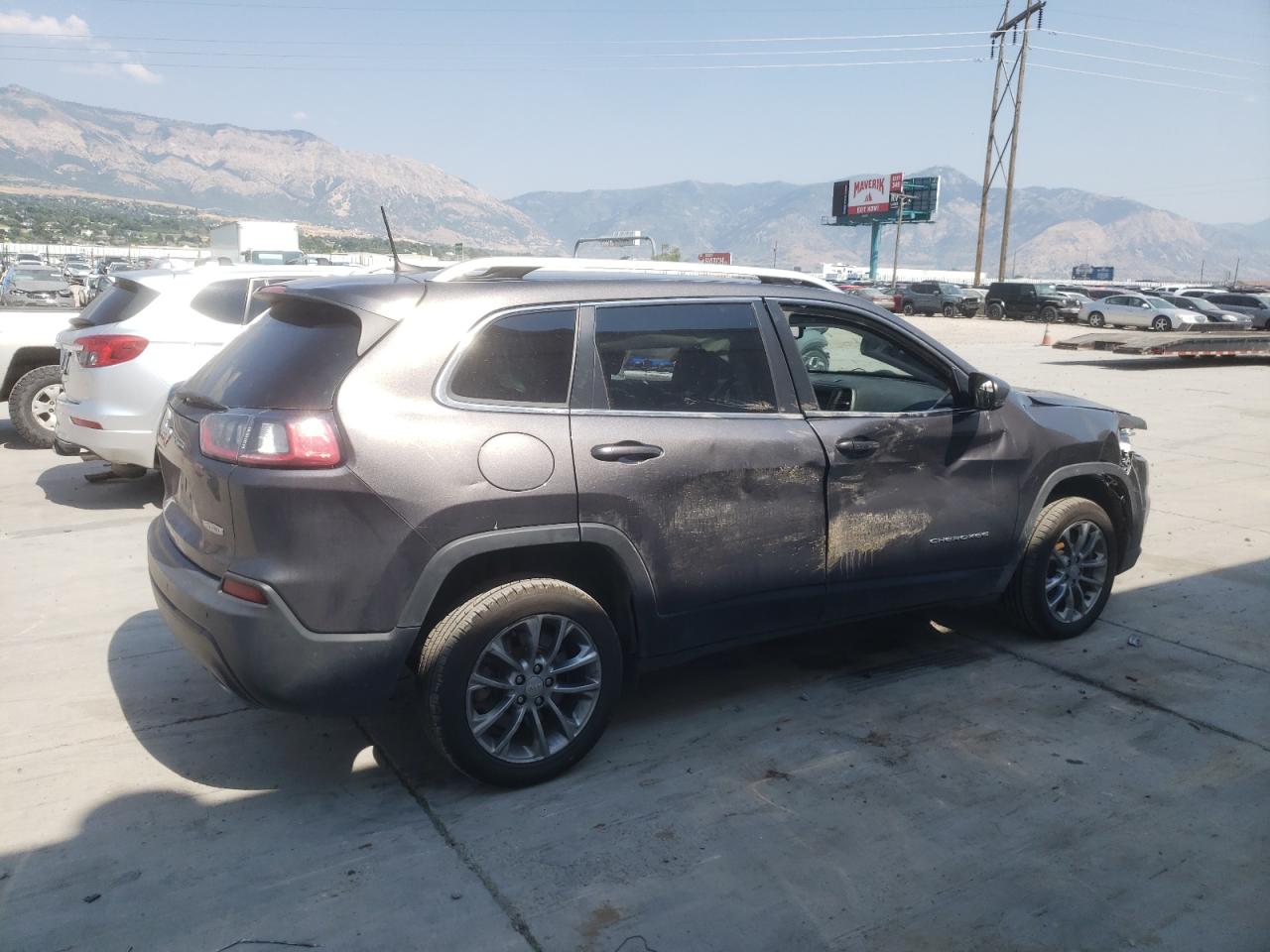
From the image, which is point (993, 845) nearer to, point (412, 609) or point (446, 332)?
point (412, 609)

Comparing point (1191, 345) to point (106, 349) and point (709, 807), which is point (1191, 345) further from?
point (709, 807)

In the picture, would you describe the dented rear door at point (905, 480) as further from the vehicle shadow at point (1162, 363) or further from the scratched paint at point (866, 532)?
the vehicle shadow at point (1162, 363)

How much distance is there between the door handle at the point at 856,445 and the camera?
13.1ft

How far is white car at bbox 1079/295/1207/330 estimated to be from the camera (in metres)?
34.2

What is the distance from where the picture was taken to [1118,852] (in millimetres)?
3156

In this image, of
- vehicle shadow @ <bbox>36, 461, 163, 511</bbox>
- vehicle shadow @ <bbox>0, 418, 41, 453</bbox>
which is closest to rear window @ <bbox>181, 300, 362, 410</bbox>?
vehicle shadow @ <bbox>36, 461, 163, 511</bbox>

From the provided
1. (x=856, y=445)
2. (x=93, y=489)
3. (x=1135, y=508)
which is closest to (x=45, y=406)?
(x=93, y=489)

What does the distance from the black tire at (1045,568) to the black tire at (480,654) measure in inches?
90.2

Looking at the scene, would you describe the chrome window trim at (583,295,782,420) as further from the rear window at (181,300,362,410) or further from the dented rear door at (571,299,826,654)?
the rear window at (181,300,362,410)

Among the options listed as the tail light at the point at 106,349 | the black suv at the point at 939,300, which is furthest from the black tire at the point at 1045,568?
the black suv at the point at 939,300

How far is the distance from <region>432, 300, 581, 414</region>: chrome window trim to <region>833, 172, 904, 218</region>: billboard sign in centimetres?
9264

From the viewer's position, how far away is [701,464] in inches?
143

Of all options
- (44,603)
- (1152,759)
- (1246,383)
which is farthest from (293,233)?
(1152,759)

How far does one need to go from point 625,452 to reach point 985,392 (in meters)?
1.84
